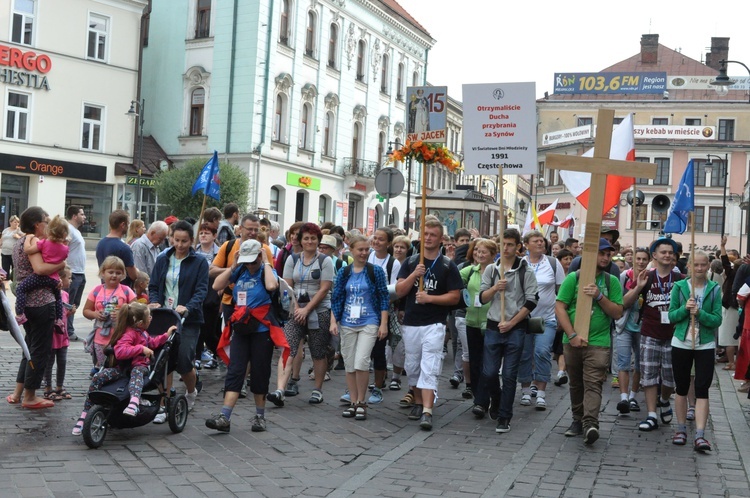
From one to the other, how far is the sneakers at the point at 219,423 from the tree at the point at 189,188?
26.6 m

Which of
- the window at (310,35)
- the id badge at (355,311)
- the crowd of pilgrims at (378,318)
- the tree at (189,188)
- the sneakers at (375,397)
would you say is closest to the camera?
the crowd of pilgrims at (378,318)

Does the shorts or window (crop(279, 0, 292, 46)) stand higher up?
window (crop(279, 0, 292, 46))

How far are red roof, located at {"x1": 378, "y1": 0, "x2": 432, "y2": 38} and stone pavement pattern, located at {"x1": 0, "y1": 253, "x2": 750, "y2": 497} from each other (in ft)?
136

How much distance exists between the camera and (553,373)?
13.3 meters

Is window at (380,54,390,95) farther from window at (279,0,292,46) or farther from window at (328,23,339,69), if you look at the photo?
window at (279,0,292,46)

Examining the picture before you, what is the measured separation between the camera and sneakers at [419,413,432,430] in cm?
853

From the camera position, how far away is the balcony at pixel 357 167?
4644cm

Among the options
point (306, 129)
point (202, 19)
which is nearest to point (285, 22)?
point (202, 19)

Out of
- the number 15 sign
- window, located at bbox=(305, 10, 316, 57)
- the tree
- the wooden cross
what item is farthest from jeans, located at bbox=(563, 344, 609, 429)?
window, located at bbox=(305, 10, 316, 57)

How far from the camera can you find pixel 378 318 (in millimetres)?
9281

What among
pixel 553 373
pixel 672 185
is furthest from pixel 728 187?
pixel 553 373

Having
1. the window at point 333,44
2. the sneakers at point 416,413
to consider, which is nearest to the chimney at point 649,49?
the window at point 333,44

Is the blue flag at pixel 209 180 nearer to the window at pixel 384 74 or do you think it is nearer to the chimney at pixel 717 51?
the window at pixel 384 74

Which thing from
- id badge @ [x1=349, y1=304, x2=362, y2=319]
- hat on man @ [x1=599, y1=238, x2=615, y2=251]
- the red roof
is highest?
the red roof
